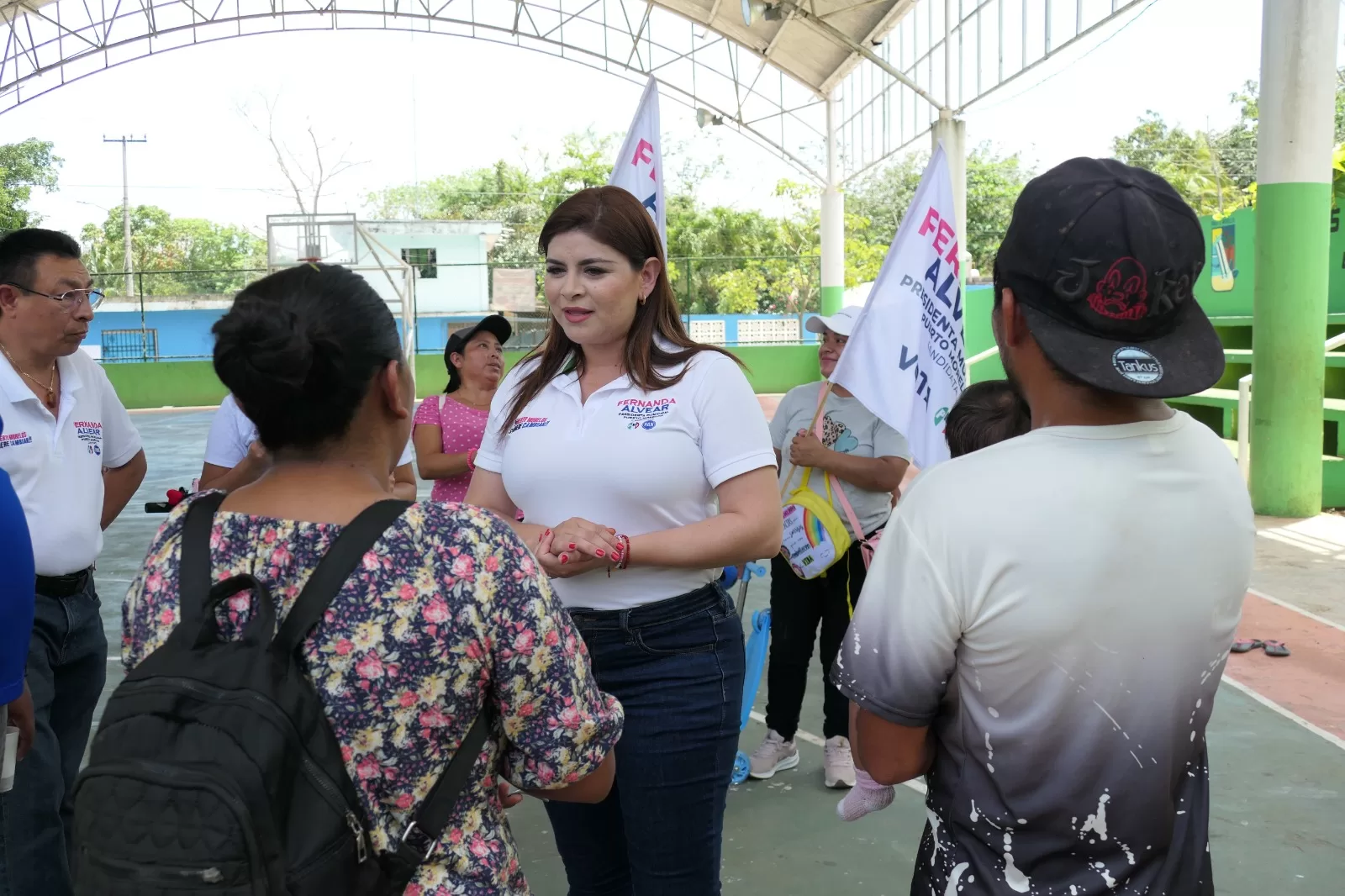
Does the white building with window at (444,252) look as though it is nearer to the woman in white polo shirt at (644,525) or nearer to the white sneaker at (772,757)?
the white sneaker at (772,757)

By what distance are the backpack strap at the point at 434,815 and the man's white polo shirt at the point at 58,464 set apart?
1683 mm

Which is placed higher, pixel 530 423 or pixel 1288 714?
pixel 530 423

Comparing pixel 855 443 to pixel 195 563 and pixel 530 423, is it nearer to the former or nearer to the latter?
pixel 530 423

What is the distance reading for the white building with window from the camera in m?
38.4

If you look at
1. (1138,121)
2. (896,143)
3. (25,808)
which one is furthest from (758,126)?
(1138,121)

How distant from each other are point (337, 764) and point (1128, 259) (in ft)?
3.37

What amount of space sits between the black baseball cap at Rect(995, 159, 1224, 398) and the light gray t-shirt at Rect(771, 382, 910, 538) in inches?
102

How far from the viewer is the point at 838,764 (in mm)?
3902

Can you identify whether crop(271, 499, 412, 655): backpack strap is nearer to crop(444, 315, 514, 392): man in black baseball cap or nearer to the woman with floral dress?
the woman with floral dress

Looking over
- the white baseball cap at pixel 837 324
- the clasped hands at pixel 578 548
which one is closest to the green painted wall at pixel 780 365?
the white baseball cap at pixel 837 324

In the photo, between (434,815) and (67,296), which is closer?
(434,815)

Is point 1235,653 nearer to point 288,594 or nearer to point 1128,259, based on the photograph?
point 1128,259

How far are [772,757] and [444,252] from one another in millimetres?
38190

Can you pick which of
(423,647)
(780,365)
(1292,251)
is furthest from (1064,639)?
(780,365)
